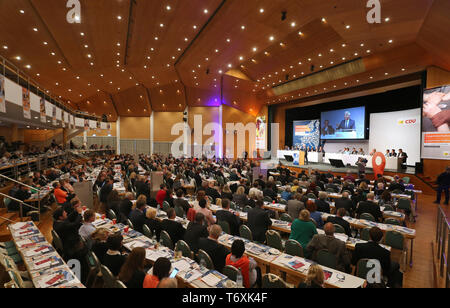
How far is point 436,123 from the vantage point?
1267 cm

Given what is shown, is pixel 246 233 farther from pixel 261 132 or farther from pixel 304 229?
pixel 261 132

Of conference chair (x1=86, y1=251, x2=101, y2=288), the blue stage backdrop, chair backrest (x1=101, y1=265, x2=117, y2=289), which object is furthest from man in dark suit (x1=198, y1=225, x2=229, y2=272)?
the blue stage backdrop

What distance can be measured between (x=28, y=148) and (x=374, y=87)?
102ft

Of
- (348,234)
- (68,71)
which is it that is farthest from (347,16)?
(68,71)

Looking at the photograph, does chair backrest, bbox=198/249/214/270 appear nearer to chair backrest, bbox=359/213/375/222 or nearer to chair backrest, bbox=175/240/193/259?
chair backrest, bbox=175/240/193/259

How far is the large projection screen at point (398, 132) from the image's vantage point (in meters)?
17.3

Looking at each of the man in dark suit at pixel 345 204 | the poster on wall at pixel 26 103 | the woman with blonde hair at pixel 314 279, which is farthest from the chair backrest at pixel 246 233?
the poster on wall at pixel 26 103

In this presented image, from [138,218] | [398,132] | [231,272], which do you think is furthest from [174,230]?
[398,132]

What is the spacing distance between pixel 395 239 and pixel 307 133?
72.4 ft

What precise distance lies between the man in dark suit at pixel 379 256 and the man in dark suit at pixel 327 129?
2082cm

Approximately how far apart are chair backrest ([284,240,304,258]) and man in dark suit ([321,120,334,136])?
20.9 m

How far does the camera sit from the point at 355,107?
21.0 metres

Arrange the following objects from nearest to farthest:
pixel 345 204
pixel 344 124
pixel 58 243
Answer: pixel 58 243, pixel 345 204, pixel 344 124
